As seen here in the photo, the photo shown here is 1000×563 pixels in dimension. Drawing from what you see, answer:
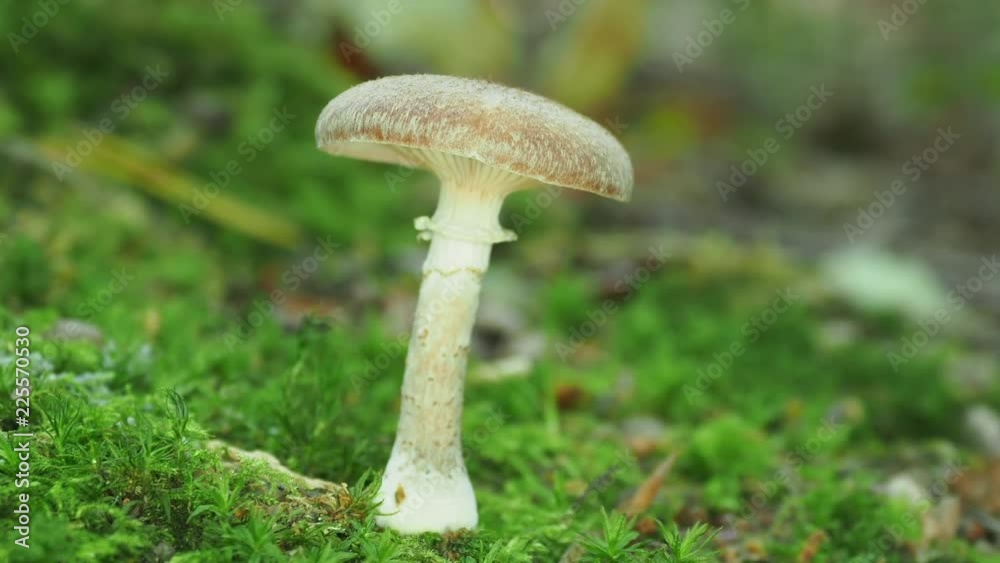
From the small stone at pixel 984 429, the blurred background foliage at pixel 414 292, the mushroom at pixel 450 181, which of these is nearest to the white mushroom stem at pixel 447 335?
the mushroom at pixel 450 181

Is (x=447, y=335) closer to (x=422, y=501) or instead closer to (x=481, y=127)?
(x=422, y=501)

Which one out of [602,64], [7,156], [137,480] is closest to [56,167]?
[7,156]

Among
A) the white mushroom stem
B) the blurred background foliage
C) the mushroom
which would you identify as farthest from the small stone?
the white mushroom stem

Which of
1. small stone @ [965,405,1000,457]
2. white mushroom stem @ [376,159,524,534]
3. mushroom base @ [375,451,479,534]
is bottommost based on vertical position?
mushroom base @ [375,451,479,534]

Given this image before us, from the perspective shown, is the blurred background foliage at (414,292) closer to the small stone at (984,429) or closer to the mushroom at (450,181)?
the small stone at (984,429)

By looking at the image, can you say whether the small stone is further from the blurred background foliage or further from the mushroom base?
the mushroom base

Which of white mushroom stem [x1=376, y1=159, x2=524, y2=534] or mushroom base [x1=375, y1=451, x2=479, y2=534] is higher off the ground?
white mushroom stem [x1=376, y1=159, x2=524, y2=534]

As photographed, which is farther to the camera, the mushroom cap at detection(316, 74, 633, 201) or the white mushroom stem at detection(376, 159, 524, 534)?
the white mushroom stem at detection(376, 159, 524, 534)

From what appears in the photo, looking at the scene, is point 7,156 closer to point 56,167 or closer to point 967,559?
point 56,167
